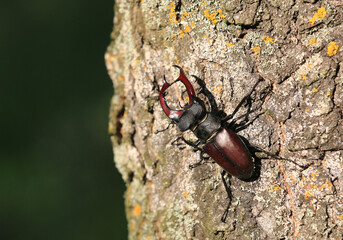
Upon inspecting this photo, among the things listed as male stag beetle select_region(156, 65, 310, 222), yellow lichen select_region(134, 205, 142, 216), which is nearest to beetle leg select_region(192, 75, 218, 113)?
male stag beetle select_region(156, 65, 310, 222)

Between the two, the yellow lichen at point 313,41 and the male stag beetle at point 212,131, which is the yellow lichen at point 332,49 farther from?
the male stag beetle at point 212,131

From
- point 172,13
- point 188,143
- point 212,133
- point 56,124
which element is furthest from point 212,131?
point 56,124

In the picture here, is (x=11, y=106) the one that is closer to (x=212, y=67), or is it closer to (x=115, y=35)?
(x=115, y=35)

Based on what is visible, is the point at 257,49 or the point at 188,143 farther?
the point at 188,143

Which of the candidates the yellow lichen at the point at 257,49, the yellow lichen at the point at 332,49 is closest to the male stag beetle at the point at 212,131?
the yellow lichen at the point at 257,49

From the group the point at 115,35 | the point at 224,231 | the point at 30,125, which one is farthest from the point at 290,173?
the point at 30,125

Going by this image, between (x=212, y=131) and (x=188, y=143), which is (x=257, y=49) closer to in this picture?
(x=212, y=131)
